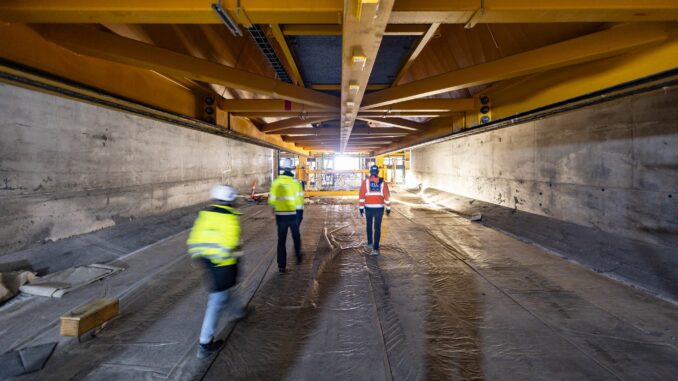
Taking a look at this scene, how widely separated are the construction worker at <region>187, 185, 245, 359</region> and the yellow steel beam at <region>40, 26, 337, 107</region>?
3.15 m

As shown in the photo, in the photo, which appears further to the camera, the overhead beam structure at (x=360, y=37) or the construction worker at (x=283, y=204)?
the construction worker at (x=283, y=204)

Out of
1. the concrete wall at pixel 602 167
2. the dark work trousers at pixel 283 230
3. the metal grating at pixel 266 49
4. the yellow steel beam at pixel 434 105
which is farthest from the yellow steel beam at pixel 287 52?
the concrete wall at pixel 602 167

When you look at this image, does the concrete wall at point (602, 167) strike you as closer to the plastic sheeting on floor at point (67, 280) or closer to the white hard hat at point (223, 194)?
the white hard hat at point (223, 194)

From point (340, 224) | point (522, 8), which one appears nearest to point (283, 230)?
point (340, 224)

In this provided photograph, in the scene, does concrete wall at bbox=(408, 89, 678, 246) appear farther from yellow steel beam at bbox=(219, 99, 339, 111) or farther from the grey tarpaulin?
the grey tarpaulin

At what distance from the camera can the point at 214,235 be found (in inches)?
108

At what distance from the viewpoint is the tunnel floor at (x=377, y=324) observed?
2.61 m

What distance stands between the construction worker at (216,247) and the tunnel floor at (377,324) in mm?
300

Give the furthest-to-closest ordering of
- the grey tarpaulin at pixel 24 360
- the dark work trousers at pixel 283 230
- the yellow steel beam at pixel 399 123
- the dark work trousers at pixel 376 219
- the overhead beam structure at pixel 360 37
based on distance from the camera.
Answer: the yellow steel beam at pixel 399 123 < the dark work trousers at pixel 376 219 < the dark work trousers at pixel 283 230 < the grey tarpaulin at pixel 24 360 < the overhead beam structure at pixel 360 37

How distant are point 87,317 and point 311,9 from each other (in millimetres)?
3889

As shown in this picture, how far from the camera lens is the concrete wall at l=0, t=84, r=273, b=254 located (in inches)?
184

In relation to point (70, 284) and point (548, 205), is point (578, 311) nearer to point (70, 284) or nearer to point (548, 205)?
point (548, 205)

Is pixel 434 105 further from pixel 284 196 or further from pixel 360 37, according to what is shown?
pixel 360 37

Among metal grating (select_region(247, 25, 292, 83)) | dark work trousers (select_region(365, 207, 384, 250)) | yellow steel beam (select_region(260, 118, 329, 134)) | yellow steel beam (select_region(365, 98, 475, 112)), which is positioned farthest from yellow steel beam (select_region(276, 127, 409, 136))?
dark work trousers (select_region(365, 207, 384, 250))
